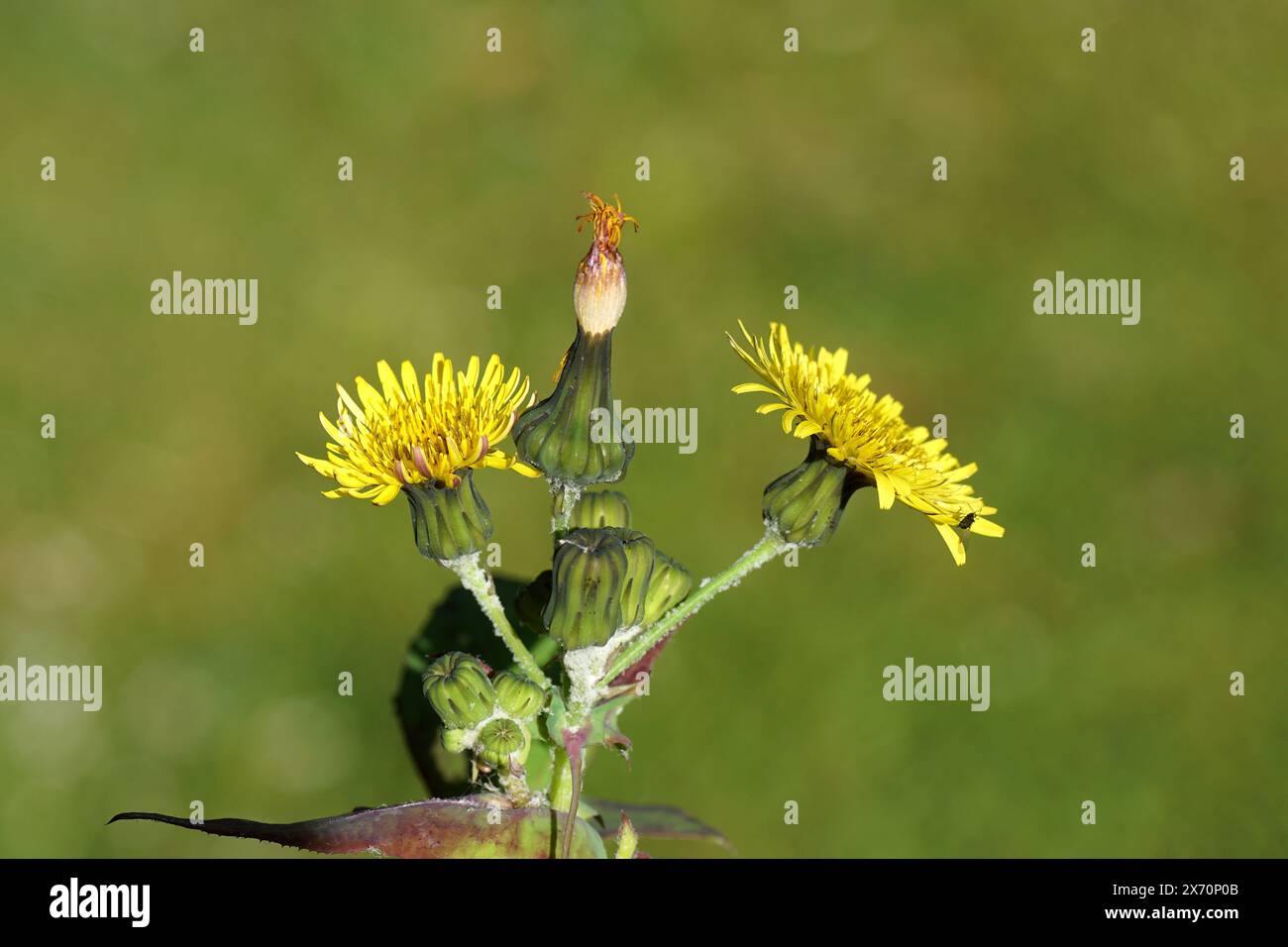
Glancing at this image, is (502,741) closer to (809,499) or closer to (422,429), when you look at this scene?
(422,429)

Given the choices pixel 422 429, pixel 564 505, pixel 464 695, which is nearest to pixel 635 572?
pixel 564 505

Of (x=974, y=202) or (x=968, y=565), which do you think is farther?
(x=974, y=202)

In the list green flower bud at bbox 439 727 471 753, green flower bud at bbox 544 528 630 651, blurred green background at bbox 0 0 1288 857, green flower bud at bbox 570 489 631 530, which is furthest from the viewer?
blurred green background at bbox 0 0 1288 857

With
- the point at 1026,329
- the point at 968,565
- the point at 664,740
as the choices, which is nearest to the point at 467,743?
the point at 664,740

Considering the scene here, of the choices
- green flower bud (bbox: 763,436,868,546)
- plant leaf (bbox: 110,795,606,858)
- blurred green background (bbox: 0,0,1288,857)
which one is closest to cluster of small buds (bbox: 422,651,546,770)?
plant leaf (bbox: 110,795,606,858)

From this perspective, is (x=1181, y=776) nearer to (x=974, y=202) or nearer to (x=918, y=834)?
(x=918, y=834)

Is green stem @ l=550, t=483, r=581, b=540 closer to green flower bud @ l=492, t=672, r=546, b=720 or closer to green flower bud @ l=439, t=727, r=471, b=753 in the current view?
green flower bud @ l=492, t=672, r=546, b=720
